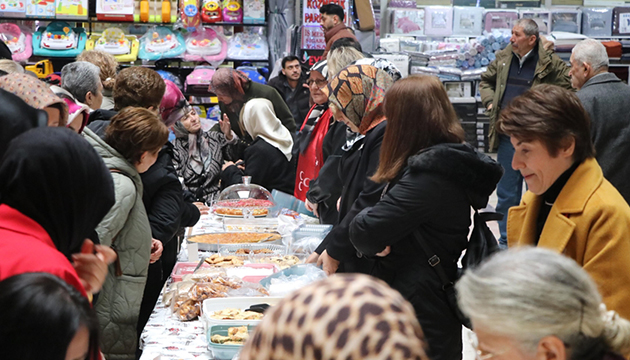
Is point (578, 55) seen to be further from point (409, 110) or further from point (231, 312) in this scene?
point (231, 312)

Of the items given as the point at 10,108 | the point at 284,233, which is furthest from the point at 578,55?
the point at 10,108

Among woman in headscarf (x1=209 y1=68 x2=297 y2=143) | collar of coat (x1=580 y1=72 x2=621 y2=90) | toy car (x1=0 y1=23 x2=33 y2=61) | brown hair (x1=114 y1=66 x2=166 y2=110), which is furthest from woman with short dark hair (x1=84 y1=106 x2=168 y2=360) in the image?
toy car (x1=0 y1=23 x2=33 y2=61)

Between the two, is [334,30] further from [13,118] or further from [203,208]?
[13,118]

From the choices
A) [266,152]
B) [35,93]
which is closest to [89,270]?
[35,93]

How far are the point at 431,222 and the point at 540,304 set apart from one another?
3.39 feet


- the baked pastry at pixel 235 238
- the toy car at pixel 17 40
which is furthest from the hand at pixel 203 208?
the toy car at pixel 17 40

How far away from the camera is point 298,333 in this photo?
86 centimetres

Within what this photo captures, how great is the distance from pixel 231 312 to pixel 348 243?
1.85 ft

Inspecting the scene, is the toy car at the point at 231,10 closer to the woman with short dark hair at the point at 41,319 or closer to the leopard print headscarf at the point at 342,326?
the woman with short dark hair at the point at 41,319

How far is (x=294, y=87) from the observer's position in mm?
6992

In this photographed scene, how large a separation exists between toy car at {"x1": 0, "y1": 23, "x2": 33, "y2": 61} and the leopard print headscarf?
7800 mm

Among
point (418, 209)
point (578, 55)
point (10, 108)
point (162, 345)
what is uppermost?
point (578, 55)

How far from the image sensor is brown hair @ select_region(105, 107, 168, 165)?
9.36 feet

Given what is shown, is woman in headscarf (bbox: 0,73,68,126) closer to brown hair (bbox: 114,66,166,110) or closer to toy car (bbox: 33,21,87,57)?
brown hair (bbox: 114,66,166,110)
